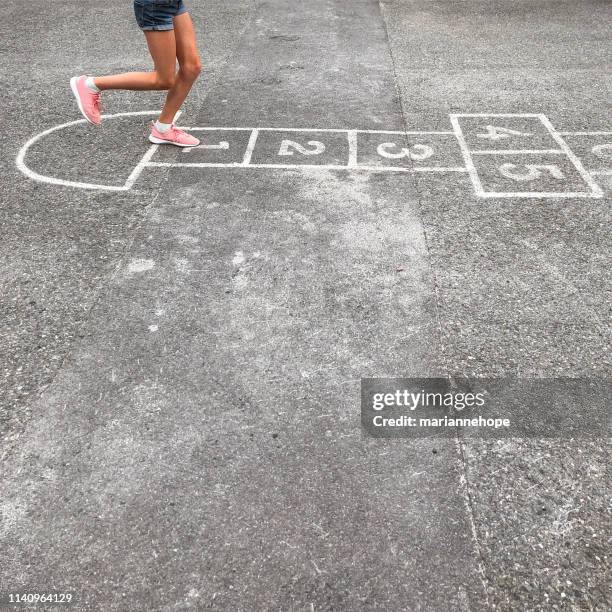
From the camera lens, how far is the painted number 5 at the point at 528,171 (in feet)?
19.5

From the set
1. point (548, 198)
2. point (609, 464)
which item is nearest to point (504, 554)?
point (609, 464)

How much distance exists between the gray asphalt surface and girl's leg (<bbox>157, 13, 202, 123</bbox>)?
0.53 meters

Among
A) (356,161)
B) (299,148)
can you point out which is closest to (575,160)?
(356,161)

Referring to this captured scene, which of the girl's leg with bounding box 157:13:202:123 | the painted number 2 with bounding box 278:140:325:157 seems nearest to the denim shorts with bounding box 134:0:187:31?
the girl's leg with bounding box 157:13:202:123

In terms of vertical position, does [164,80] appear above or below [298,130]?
above

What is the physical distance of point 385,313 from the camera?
14.0ft

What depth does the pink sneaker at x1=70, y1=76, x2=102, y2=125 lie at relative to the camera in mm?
6176

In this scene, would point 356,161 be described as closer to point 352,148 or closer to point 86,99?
point 352,148

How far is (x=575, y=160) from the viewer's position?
20.4 ft

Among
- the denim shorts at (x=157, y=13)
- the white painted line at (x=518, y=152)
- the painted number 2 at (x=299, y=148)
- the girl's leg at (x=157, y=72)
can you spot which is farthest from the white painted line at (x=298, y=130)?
the denim shorts at (x=157, y=13)

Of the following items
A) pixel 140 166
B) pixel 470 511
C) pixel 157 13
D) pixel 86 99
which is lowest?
pixel 470 511

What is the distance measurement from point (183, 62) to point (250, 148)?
1.07 metres

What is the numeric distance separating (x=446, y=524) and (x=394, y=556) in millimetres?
318

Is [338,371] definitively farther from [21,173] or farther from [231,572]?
[21,173]
